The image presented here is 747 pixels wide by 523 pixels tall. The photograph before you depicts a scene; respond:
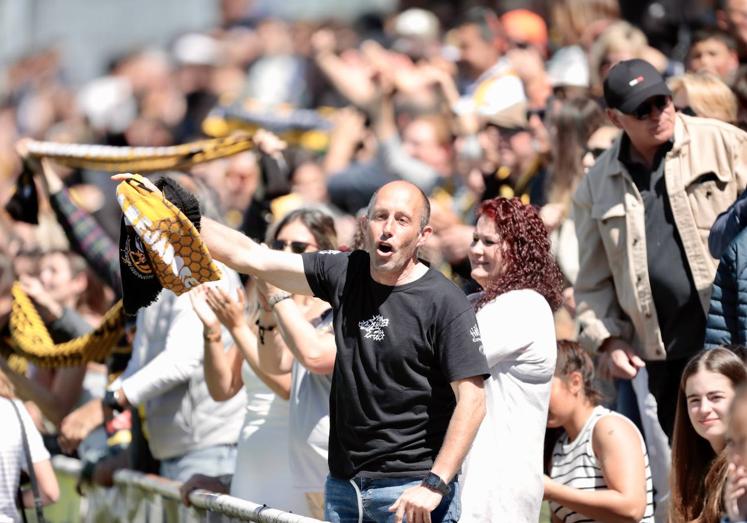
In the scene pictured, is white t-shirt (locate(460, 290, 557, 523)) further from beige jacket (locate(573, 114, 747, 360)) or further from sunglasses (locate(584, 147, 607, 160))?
sunglasses (locate(584, 147, 607, 160))

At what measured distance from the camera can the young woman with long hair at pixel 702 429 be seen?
5547mm

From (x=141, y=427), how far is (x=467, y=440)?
11.0ft

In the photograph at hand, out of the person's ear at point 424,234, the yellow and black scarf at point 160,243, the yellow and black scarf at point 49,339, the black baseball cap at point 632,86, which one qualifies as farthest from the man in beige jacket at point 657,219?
the yellow and black scarf at point 49,339

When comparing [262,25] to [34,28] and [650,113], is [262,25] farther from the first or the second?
[650,113]

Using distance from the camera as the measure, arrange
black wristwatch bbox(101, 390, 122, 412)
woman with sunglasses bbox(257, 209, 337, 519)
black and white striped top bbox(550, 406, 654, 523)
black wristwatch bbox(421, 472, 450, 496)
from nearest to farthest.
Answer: black wristwatch bbox(421, 472, 450, 496), black and white striped top bbox(550, 406, 654, 523), woman with sunglasses bbox(257, 209, 337, 519), black wristwatch bbox(101, 390, 122, 412)

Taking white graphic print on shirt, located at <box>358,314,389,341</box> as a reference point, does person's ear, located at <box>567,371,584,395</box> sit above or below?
below

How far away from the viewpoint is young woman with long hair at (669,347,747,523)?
555 centimetres

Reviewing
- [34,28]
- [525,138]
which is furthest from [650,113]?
[34,28]

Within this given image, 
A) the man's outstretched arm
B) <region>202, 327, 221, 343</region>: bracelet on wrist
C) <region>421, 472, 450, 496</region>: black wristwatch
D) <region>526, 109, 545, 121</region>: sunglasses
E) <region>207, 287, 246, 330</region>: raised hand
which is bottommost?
<region>421, 472, 450, 496</region>: black wristwatch

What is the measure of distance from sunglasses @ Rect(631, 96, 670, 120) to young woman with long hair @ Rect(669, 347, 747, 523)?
1.40 m

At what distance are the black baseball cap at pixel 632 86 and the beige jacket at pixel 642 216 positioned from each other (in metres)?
0.23

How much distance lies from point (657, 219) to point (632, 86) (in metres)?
0.61

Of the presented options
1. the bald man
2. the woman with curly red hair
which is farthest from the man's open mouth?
the woman with curly red hair

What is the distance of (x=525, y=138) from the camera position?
28.5ft
